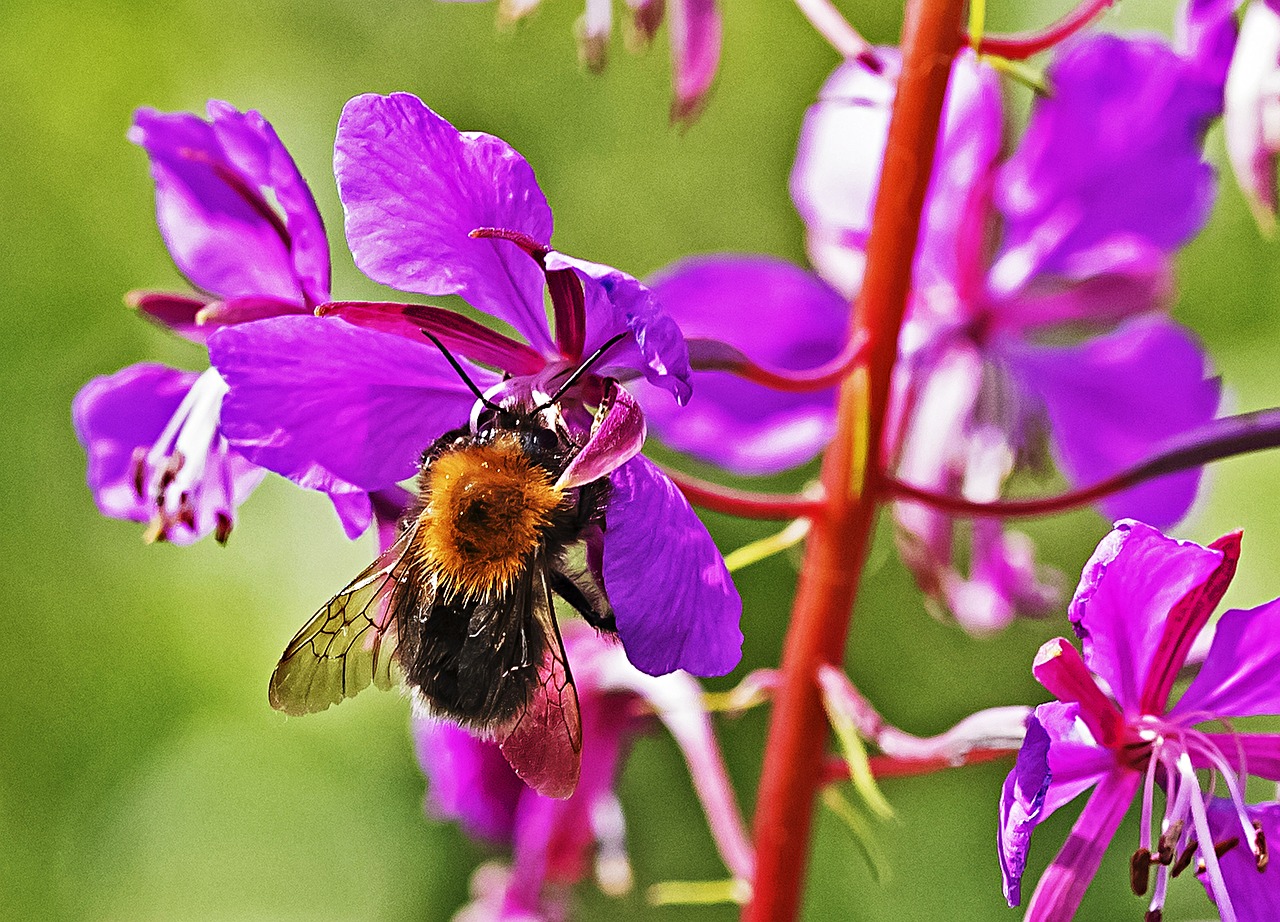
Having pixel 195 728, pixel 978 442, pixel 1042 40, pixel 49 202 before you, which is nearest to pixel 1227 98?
pixel 1042 40

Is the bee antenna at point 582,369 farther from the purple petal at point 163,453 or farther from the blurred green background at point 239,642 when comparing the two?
the blurred green background at point 239,642

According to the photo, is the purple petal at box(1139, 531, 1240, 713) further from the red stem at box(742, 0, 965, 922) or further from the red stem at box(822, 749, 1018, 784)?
the red stem at box(742, 0, 965, 922)

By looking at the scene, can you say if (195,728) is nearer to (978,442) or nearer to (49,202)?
(49,202)

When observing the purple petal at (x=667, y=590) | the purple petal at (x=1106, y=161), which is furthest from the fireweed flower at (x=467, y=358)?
the purple petal at (x=1106, y=161)

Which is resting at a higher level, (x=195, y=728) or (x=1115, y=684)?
(x=1115, y=684)

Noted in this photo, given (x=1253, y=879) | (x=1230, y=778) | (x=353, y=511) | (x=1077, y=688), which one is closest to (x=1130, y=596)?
(x=1077, y=688)
